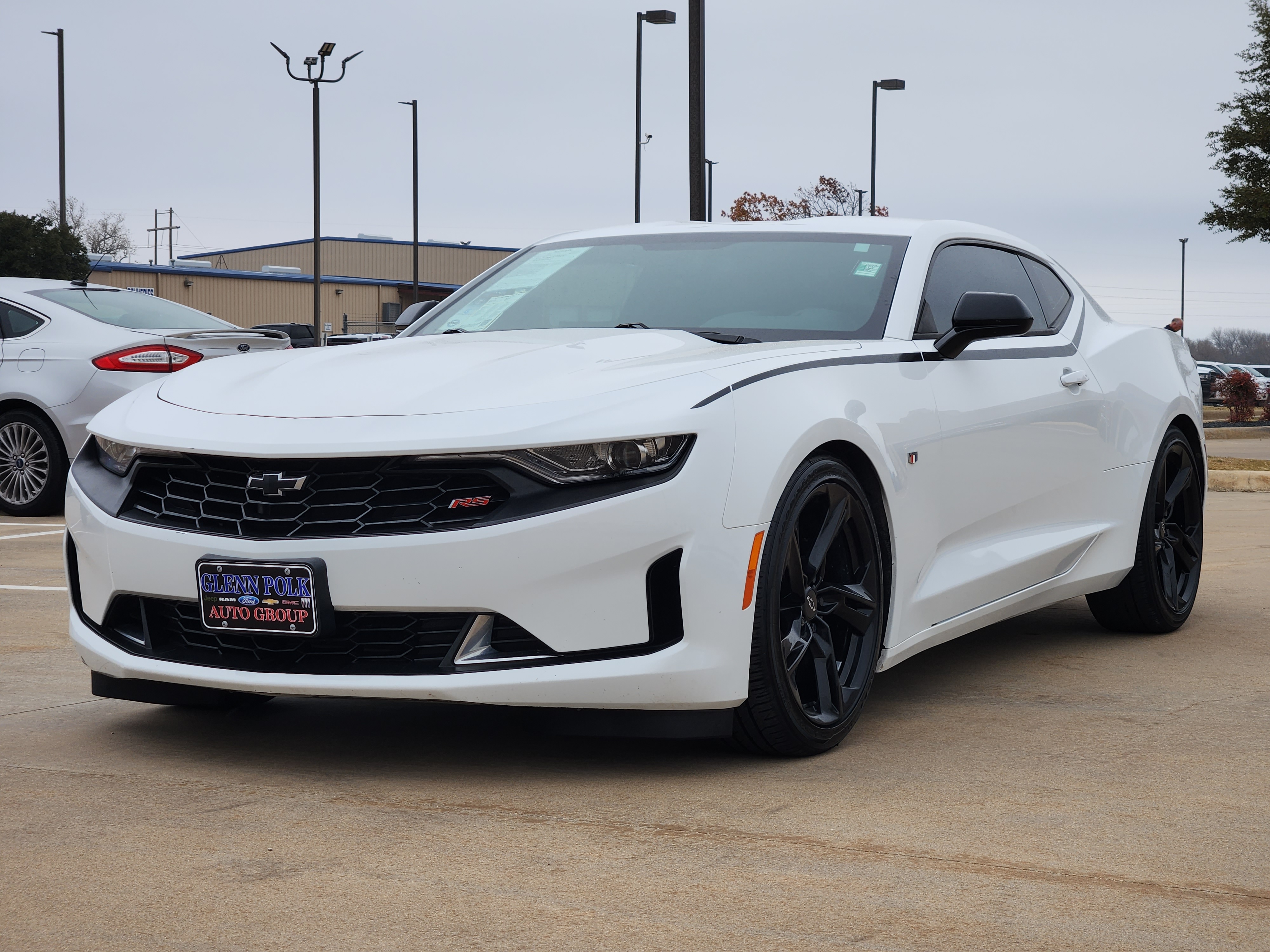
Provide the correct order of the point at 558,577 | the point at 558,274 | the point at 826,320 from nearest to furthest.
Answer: the point at 558,577, the point at 826,320, the point at 558,274

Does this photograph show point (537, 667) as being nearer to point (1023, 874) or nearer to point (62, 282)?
point (1023, 874)

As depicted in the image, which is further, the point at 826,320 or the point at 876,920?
the point at 826,320

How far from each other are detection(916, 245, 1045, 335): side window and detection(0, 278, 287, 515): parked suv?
5.95 m

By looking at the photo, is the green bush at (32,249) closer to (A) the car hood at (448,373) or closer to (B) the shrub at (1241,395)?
(B) the shrub at (1241,395)

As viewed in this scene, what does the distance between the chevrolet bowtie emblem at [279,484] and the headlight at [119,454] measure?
1.02 feet

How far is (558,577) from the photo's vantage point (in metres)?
3.38

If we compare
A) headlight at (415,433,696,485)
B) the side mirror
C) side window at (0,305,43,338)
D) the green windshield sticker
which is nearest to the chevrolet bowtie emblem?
headlight at (415,433,696,485)

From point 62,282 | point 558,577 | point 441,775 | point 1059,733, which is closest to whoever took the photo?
point 558,577

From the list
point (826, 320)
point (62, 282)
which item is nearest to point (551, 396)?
point (826, 320)

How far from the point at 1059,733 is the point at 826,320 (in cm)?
133

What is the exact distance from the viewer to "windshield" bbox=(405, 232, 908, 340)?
460cm

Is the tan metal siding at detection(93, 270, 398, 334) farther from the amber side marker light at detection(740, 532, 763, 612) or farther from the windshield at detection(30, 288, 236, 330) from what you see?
the amber side marker light at detection(740, 532, 763, 612)

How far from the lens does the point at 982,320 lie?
442 cm

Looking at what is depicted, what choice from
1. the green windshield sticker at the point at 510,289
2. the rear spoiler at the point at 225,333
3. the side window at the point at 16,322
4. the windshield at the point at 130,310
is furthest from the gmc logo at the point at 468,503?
the side window at the point at 16,322
